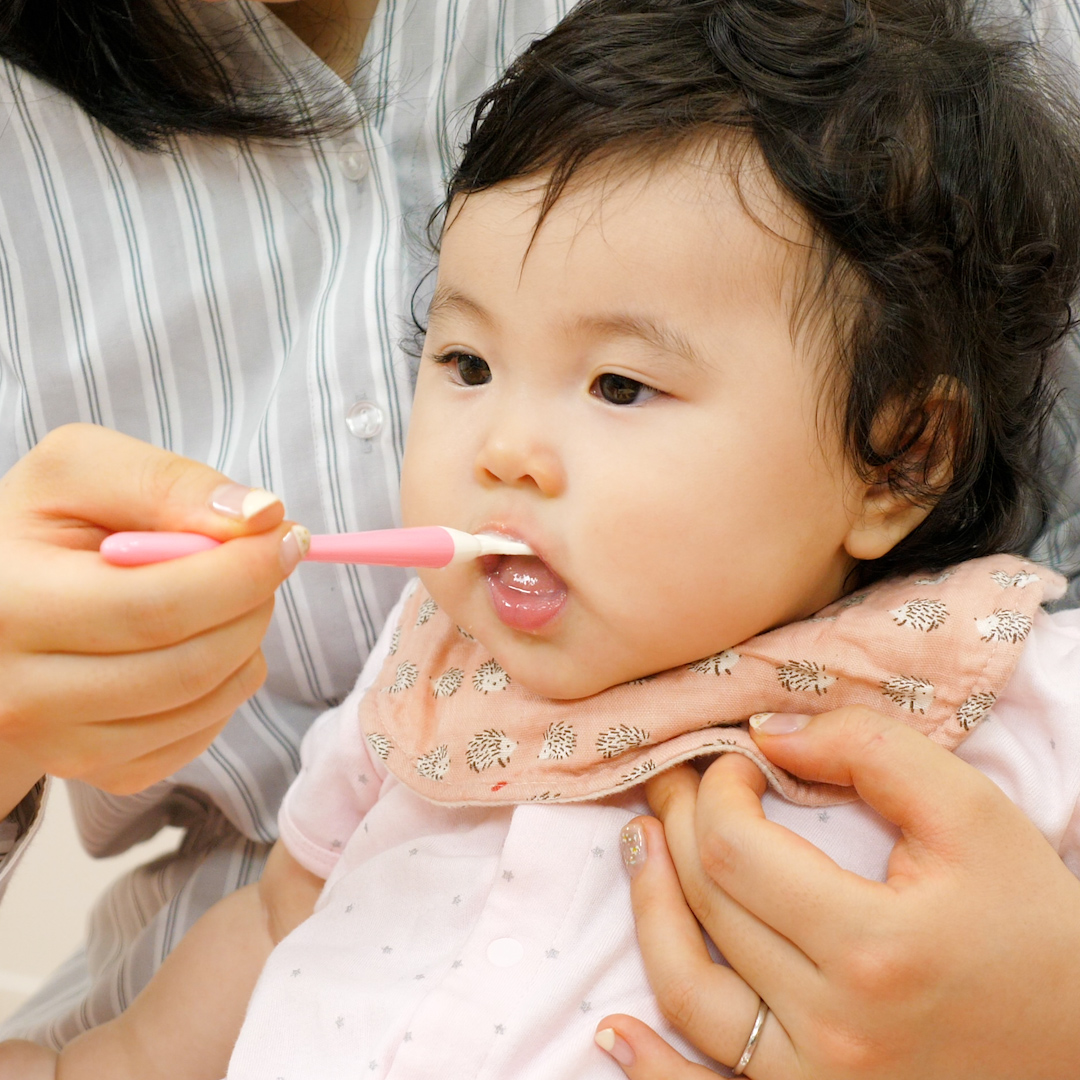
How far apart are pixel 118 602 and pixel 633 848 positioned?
1.56ft

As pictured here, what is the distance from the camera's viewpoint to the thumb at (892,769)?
82 cm

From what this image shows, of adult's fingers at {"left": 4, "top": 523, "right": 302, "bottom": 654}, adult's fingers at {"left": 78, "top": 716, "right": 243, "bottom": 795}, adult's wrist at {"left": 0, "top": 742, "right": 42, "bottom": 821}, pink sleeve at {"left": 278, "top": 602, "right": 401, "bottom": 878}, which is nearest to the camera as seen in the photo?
adult's fingers at {"left": 4, "top": 523, "right": 302, "bottom": 654}

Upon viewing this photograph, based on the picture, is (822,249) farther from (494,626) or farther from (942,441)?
(494,626)

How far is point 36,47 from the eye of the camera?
45.9 inches

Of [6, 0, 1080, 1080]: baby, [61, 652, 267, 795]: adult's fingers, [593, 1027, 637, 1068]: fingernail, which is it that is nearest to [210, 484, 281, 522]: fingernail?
[61, 652, 267, 795]: adult's fingers

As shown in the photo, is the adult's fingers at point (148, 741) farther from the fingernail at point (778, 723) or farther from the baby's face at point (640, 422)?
the fingernail at point (778, 723)

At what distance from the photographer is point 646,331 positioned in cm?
86

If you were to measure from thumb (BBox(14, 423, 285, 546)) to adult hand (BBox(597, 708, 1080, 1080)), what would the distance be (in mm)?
438

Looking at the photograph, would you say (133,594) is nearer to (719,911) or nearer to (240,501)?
(240,501)

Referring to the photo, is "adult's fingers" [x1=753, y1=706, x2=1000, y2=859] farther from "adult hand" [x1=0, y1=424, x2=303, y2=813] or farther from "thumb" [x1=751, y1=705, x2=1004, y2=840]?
"adult hand" [x1=0, y1=424, x2=303, y2=813]

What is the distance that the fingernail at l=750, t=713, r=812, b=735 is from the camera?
91 centimetres

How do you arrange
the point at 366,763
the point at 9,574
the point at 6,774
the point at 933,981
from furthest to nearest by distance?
the point at 366,763, the point at 6,774, the point at 933,981, the point at 9,574

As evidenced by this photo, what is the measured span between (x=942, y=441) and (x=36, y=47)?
101cm

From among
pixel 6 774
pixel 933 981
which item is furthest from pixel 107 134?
pixel 933 981
